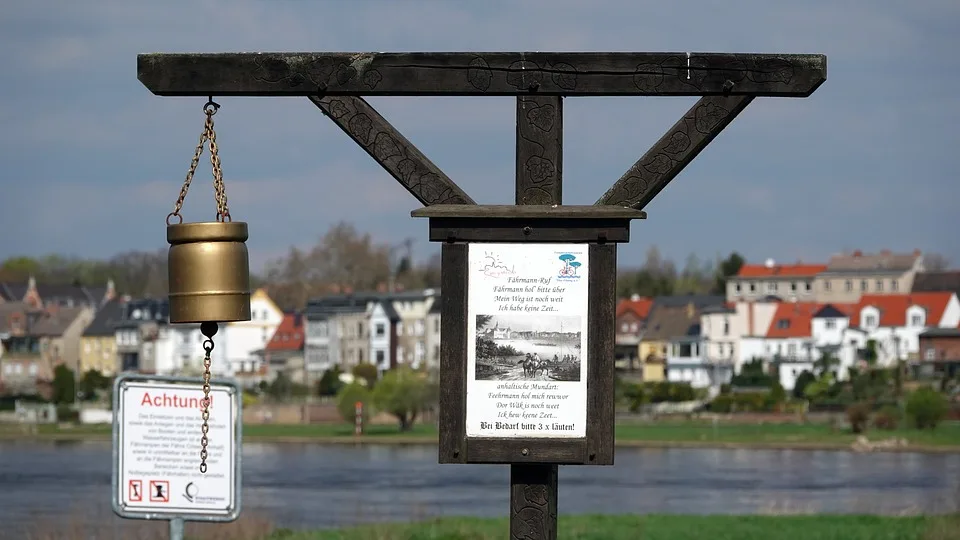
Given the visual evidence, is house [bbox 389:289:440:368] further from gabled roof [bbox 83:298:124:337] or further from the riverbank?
gabled roof [bbox 83:298:124:337]

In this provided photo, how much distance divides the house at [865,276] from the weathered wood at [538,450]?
390ft

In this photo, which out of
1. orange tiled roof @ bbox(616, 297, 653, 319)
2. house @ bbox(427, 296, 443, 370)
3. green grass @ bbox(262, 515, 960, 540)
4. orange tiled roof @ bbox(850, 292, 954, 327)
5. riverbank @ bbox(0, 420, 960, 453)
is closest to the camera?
green grass @ bbox(262, 515, 960, 540)

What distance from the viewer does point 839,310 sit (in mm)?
106875

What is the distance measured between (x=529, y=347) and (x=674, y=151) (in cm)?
104

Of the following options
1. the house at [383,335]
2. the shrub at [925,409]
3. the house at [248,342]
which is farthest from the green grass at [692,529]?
the house at [248,342]

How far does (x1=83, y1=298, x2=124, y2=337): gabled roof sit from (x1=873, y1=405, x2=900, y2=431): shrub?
61.4m

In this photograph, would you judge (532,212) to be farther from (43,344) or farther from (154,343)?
(43,344)

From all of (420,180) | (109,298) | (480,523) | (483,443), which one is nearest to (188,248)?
(420,180)

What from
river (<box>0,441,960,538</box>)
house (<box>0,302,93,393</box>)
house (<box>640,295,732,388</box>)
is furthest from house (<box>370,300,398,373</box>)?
river (<box>0,441,960,538</box>)

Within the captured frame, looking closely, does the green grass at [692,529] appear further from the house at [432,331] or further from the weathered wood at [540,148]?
the house at [432,331]

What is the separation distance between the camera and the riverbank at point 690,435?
70438mm

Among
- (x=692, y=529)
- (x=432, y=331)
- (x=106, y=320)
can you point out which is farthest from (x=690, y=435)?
(x=106, y=320)

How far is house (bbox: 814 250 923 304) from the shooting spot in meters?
125

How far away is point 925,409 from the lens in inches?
2940
